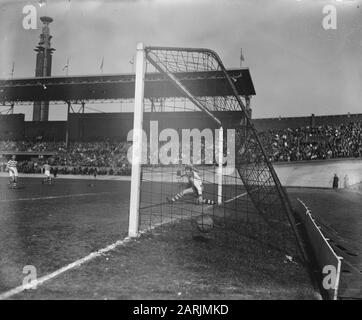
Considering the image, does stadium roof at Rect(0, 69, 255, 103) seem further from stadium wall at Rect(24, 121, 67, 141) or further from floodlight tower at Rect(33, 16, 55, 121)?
floodlight tower at Rect(33, 16, 55, 121)

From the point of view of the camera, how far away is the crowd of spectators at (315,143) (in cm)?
2778

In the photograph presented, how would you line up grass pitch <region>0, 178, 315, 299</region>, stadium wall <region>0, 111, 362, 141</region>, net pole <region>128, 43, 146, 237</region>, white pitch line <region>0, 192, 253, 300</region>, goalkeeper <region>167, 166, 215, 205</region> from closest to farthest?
white pitch line <region>0, 192, 253, 300</region>
grass pitch <region>0, 178, 315, 299</region>
net pole <region>128, 43, 146, 237</region>
goalkeeper <region>167, 166, 215, 205</region>
stadium wall <region>0, 111, 362, 141</region>

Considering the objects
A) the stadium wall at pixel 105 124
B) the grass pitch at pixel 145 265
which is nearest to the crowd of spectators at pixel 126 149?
the stadium wall at pixel 105 124

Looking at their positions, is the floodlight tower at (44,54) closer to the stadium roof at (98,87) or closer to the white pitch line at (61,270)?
the stadium roof at (98,87)

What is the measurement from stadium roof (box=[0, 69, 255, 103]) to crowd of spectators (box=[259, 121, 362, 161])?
6.77m

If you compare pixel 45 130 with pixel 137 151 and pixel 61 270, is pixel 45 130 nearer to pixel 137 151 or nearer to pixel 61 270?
pixel 137 151

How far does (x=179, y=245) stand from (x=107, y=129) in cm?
4156

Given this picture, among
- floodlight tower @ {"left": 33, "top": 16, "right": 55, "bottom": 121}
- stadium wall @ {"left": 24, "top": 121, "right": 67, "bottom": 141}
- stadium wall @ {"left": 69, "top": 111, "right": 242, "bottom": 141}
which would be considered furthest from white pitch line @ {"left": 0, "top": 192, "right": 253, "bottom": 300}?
floodlight tower @ {"left": 33, "top": 16, "right": 55, "bottom": 121}

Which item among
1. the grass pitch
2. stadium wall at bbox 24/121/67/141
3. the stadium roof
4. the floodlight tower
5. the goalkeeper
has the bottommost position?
the grass pitch

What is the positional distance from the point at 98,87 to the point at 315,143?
→ 75.7ft

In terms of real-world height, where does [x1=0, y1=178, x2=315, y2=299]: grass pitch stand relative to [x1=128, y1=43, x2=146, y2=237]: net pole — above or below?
below

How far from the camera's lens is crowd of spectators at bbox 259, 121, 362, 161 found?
2778 cm

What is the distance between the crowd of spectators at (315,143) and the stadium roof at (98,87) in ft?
22.2

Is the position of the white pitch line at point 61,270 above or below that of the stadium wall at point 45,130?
below
